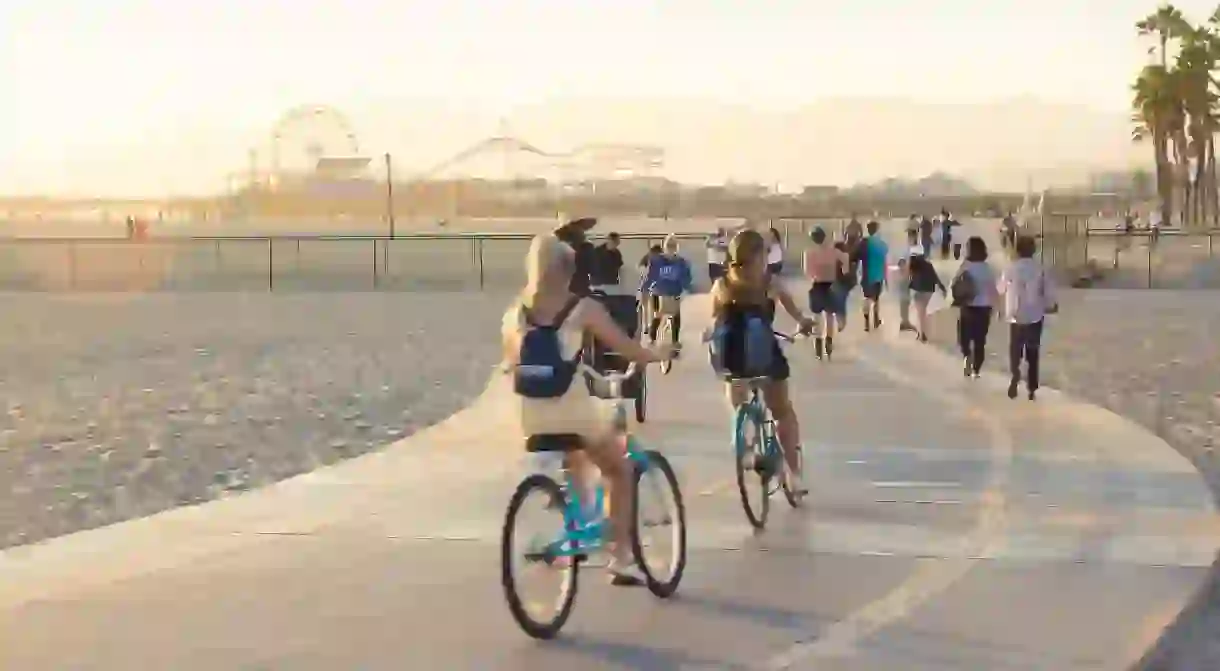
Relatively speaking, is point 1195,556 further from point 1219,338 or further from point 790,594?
point 1219,338

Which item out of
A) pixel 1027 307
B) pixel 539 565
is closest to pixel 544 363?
pixel 539 565

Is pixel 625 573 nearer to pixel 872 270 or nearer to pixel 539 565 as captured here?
pixel 539 565

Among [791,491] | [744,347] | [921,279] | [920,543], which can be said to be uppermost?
[744,347]

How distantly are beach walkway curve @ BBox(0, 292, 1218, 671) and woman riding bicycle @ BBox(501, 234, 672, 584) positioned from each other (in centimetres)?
82

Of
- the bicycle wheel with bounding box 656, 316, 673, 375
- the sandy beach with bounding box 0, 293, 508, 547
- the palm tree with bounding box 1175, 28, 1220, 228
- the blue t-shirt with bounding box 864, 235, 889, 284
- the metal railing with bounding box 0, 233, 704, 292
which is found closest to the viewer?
the sandy beach with bounding box 0, 293, 508, 547

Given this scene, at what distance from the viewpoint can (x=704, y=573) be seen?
8.39 metres

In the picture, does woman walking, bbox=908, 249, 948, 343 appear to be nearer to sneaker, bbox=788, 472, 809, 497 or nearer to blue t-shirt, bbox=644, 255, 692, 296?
blue t-shirt, bbox=644, 255, 692, 296

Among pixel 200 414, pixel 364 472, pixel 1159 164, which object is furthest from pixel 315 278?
pixel 1159 164

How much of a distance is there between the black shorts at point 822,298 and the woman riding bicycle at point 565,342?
13763mm

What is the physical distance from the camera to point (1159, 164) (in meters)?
91.9

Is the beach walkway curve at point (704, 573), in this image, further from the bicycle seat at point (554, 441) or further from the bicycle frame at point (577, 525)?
the bicycle seat at point (554, 441)

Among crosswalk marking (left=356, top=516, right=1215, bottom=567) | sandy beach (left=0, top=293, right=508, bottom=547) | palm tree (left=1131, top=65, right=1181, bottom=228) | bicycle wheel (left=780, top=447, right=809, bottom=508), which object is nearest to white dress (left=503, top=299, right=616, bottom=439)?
crosswalk marking (left=356, top=516, right=1215, bottom=567)

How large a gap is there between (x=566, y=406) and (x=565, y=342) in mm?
264

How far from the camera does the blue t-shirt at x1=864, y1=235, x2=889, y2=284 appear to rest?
2445cm
